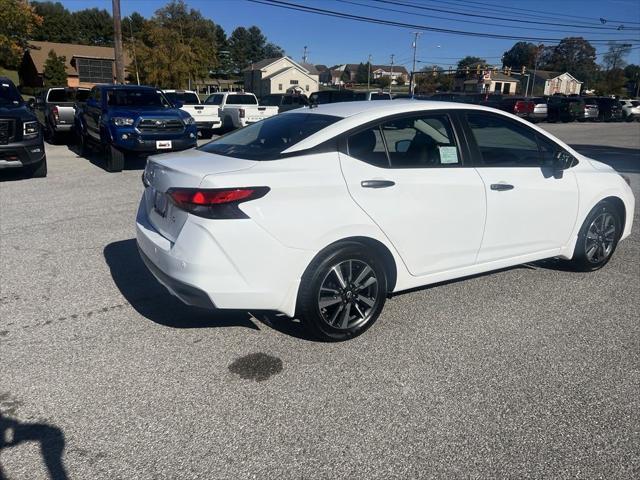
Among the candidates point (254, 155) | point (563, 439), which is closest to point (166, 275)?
point (254, 155)

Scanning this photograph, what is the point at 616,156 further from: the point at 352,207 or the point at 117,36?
the point at 117,36

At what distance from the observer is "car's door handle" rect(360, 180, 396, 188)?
3369 mm

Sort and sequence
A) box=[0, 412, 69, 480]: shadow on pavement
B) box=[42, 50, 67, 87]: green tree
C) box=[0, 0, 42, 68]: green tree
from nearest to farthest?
box=[0, 412, 69, 480]: shadow on pavement, box=[0, 0, 42, 68]: green tree, box=[42, 50, 67, 87]: green tree

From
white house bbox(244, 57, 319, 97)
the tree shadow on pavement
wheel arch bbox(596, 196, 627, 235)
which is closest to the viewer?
the tree shadow on pavement

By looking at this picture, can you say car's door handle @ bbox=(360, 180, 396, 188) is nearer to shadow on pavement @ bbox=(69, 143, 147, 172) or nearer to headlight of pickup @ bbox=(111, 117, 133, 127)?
headlight of pickup @ bbox=(111, 117, 133, 127)

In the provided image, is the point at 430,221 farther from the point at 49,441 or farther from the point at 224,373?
the point at 49,441

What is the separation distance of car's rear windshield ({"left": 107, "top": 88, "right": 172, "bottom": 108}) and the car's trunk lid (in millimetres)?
8555

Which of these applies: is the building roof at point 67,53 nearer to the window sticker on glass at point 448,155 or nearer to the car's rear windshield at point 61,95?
the car's rear windshield at point 61,95

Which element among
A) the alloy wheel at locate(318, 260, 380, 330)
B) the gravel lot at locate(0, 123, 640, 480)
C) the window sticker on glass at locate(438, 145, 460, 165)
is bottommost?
the gravel lot at locate(0, 123, 640, 480)

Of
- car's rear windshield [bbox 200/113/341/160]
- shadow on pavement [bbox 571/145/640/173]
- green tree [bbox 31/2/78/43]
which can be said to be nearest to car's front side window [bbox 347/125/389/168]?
car's rear windshield [bbox 200/113/341/160]

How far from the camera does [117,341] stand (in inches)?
138

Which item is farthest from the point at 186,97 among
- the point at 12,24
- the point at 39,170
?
the point at 12,24

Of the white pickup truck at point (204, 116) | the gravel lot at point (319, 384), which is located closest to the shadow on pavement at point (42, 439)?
the gravel lot at point (319, 384)

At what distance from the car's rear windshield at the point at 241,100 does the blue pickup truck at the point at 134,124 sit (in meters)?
8.00
